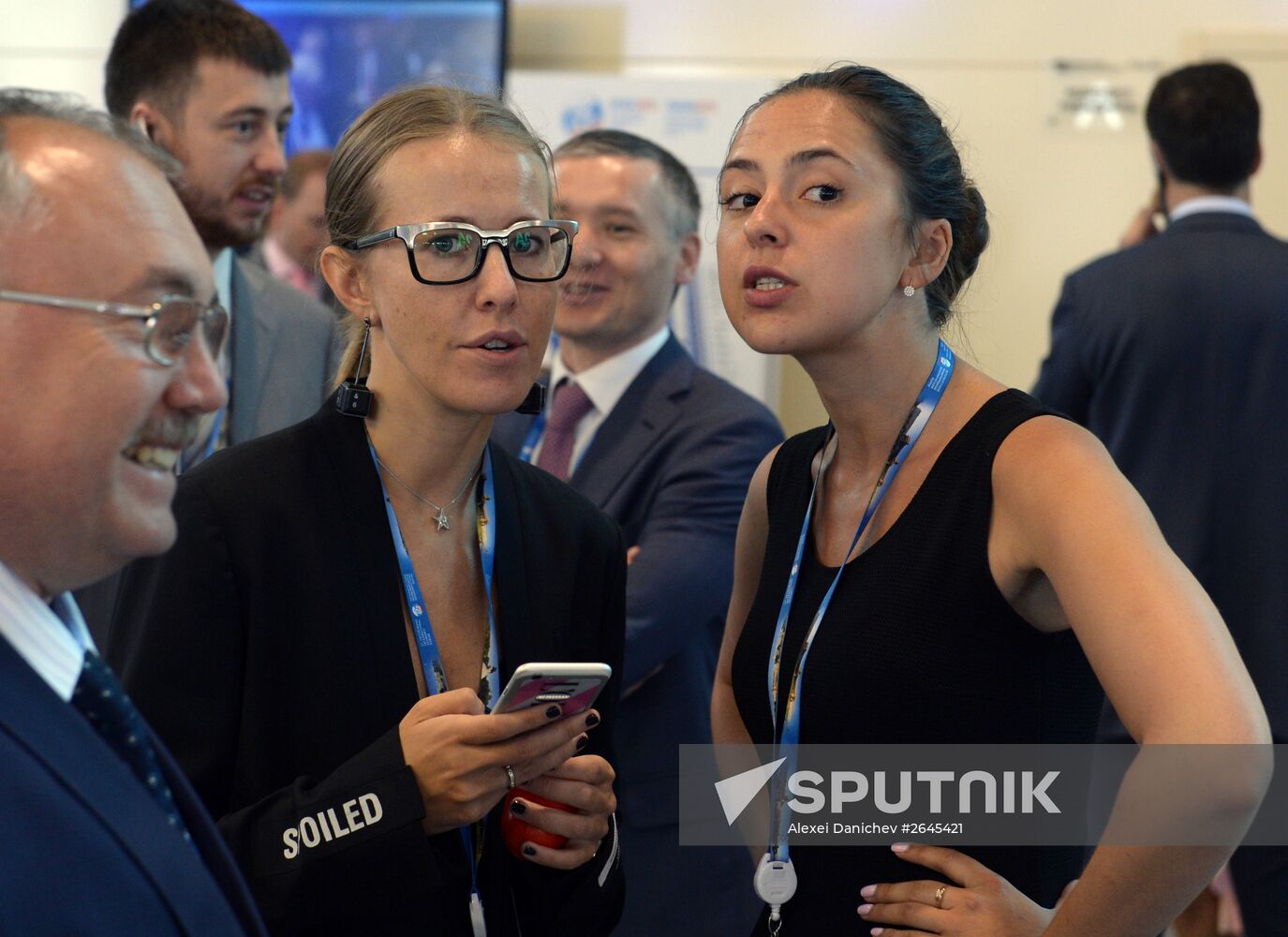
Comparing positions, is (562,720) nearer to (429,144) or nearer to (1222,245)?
(429,144)

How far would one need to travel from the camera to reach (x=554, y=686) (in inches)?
56.4

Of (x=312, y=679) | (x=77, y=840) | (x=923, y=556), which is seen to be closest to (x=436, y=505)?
(x=312, y=679)

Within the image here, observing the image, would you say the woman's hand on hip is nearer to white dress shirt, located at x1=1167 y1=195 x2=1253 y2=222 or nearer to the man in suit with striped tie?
the man in suit with striped tie

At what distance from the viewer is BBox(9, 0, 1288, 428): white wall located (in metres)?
4.91

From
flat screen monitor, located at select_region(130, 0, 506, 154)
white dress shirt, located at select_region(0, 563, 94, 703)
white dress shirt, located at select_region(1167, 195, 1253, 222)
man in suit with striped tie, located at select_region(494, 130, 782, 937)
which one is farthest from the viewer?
flat screen monitor, located at select_region(130, 0, 506, 154)

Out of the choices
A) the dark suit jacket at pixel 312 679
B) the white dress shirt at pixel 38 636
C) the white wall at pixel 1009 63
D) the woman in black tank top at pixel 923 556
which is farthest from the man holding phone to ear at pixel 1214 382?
the white dress shirt at pixel 38 636

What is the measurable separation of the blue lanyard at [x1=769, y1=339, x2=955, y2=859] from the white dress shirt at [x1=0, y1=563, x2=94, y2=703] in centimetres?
90

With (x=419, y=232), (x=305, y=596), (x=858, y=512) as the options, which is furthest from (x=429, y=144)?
(x=858, y=512)

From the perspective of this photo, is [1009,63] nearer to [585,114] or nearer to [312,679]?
[585,114]

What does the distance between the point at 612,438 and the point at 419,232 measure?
3.73ft

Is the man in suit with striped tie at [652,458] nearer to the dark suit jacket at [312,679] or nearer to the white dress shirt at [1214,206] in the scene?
the dark suit jacket at [312,679]

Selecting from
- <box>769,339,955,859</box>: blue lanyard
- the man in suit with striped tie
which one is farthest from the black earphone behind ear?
the man in suit with striped tie

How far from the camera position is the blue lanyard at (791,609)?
1705mm

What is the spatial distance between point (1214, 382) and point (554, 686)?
2417mm
